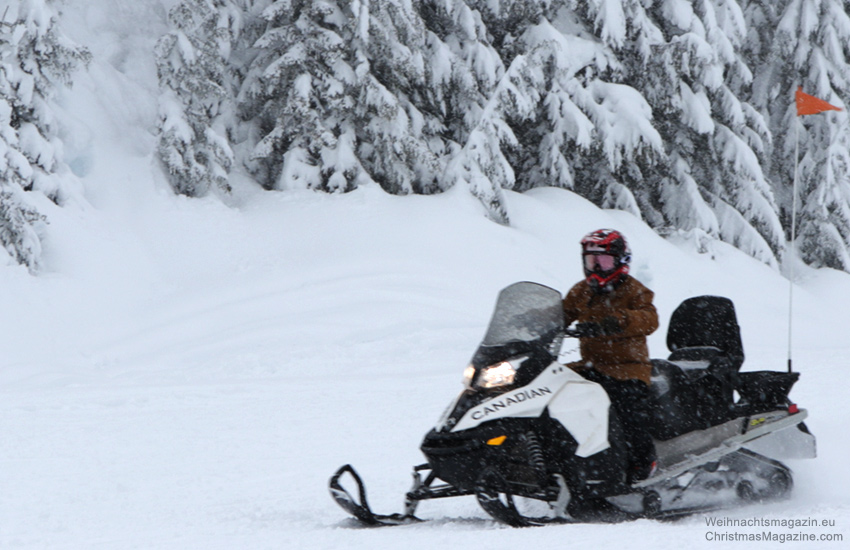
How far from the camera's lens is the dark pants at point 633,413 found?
13.3 ft

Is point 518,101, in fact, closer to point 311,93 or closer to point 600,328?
point 311,93

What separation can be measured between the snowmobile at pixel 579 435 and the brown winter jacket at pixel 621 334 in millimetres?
218

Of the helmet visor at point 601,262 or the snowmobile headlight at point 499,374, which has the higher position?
the helmet visor at point 601,262

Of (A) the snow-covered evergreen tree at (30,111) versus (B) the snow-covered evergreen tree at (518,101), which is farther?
(B) the snow-covered evergreen tree at (518,101)

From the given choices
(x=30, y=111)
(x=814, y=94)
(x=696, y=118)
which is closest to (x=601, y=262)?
(x=30, y=111)

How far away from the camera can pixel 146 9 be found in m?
14.1

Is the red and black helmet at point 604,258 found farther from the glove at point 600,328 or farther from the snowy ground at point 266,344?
the snowy ground at point 266,344

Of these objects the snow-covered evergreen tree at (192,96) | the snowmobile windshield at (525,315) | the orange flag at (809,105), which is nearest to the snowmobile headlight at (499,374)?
the snowmobile windshield at (525,315)

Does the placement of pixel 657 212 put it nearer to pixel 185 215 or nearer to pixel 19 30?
pixel 185 215

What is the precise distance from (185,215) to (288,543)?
9.09 meters

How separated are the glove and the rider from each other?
0.15 m

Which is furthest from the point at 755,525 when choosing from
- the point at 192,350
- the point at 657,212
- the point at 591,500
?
the point at 657,212

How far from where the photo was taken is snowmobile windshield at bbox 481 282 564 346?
3840 mm

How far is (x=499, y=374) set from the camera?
3.69 metres
